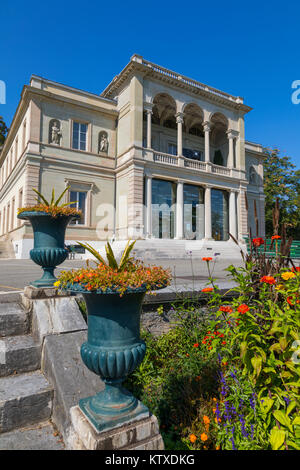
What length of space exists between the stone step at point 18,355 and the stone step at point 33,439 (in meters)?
0.49

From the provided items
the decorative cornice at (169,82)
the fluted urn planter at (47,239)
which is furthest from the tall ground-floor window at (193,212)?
the fluted urn planter at (47,239)

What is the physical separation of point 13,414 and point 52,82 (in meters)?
20.0

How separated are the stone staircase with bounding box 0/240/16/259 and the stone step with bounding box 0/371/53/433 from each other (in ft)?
55.4

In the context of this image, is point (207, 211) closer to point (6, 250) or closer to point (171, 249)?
point (171, 249)

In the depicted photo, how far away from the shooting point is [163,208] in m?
20.2

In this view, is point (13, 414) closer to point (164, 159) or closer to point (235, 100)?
point (164, 159)

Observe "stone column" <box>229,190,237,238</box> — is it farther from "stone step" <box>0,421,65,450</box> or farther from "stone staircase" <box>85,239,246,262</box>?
"stone step" <box>0,421,65,450</box>

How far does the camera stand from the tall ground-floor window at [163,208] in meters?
19.8

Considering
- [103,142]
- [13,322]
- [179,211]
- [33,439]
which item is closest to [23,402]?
[33,439]

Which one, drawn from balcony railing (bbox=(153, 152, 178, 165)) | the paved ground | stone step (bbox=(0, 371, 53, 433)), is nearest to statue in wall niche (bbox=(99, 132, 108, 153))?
balcony railing (bbox=(153, 152, 178, 165))

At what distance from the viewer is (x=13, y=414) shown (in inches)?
79.0

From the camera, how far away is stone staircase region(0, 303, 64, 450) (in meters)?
1.92

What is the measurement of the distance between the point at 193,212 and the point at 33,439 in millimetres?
20540
